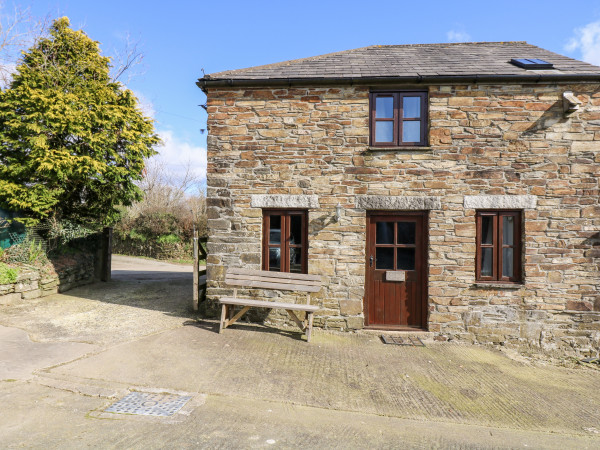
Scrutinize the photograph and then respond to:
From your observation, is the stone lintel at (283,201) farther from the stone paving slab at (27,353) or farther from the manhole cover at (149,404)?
the manhole cover at (149,404)

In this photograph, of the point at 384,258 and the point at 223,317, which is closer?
the point at 223,317

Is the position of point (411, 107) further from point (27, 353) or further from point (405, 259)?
point (27, 353)

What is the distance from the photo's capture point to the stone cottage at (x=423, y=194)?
20.3ft

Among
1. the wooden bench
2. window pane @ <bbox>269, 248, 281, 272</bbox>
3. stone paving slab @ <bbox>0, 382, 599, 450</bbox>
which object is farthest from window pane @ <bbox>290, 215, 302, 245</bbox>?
stone paving slab @ <bbox>0, 382, 599, 450</bbox>

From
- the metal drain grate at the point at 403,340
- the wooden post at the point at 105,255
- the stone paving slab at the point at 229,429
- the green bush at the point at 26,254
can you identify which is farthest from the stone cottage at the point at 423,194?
the wooden post at the point at 105,255

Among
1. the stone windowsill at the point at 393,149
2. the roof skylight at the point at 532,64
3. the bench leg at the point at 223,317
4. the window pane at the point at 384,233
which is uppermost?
the roof skylight at the point at 532,64

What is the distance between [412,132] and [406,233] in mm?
2012

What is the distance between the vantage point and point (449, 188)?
6.30 m

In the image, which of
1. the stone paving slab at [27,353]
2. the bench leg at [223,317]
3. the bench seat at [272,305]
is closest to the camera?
the stone paving slab at [27,353]

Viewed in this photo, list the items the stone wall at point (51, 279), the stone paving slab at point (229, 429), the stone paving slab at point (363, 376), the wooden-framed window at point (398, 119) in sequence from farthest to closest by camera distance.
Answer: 1. the stone wall at point (51, 279)
2. the wooden-framed window at point (398, 119)
3. the stone paving slab at point (363, 376)
4. the stone paving slab at point (229, 429)

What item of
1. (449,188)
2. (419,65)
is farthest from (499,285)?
(419,65)

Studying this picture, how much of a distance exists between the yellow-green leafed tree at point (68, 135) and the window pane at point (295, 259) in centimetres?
559

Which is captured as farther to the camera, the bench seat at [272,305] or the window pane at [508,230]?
the window pane at [508,230]

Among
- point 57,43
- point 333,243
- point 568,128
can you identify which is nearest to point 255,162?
point 333,243
